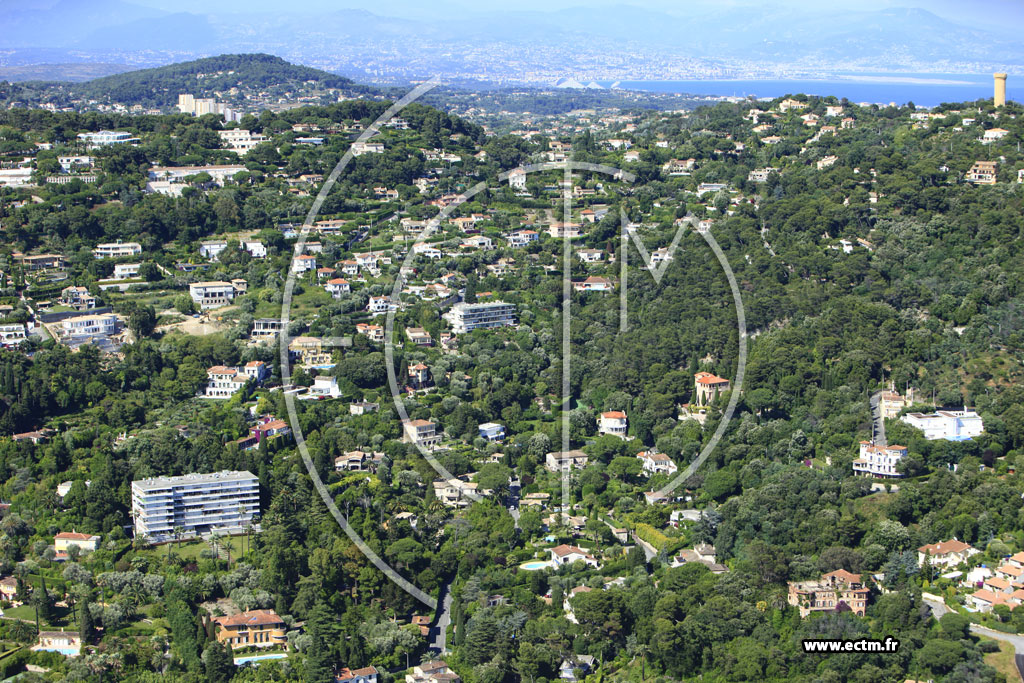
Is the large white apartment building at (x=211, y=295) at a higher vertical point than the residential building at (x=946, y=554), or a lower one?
higher

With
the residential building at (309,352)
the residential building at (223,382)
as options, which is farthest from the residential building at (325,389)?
the residential building at (223,382)

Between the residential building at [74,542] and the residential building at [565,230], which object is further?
the residential building at [565,230]

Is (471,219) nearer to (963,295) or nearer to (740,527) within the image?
(963,295)

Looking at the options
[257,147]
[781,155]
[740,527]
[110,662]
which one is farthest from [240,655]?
[781,155]

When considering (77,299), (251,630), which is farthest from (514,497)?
→ (77,299)

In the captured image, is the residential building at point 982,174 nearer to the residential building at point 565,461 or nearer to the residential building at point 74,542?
the residential building at point 565,461

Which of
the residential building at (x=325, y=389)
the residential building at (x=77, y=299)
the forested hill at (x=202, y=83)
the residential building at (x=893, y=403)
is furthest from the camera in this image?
the forested hill at (x=202, y=83)

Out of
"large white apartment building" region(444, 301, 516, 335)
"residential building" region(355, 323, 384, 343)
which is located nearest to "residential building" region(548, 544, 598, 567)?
"residential building" region(355, 323, 384, 343)

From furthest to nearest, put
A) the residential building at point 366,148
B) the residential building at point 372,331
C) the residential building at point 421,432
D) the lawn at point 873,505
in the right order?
the residential building at point 366,148, the residential building at point 372,331, the residential building at point 421,432, the lawn at point 873,505
